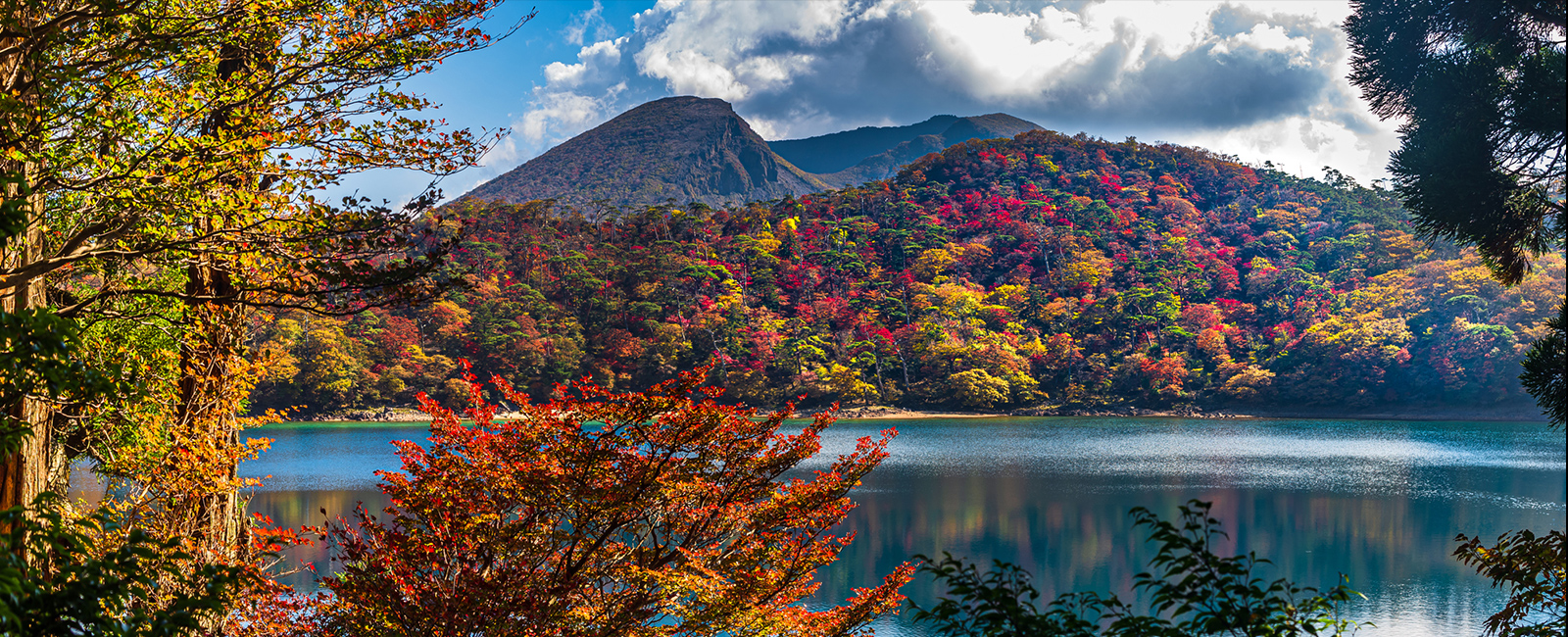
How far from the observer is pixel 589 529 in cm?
549

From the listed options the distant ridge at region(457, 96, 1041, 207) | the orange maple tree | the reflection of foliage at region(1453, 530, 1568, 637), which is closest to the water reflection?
the orange maple tree

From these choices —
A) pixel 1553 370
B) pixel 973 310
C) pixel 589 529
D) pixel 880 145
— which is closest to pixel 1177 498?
pixel 1553 370

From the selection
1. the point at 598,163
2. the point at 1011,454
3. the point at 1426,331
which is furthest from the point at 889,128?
the point at 1011,454

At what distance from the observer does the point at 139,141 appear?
4.26 m

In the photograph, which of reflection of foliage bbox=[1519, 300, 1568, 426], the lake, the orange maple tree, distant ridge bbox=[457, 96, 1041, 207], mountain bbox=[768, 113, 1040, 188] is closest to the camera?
reflection of foliage bbox=[1519, 300, 1568, 426]

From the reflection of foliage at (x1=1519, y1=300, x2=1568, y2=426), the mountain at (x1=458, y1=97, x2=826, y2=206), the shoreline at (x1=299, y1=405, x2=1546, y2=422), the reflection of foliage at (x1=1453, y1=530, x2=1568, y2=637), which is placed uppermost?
the mountain at (x1=458, y1=97, x2=826, y2=206)

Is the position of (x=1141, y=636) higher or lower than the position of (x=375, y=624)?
higher

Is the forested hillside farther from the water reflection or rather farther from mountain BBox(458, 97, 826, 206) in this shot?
mountain BBox(458, 97, 826, 206)

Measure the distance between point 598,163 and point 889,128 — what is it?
74905 millimetres

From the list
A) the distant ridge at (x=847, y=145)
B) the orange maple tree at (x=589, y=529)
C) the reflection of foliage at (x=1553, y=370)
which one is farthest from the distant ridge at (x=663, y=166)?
the reflection of foliage at (x=1553, y=370)

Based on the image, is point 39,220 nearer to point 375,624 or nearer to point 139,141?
point 139,141

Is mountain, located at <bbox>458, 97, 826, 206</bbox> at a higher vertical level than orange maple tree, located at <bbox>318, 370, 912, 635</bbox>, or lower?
higher

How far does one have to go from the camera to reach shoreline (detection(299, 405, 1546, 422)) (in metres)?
37.2

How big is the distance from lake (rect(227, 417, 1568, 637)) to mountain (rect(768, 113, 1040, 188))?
4518 inches
